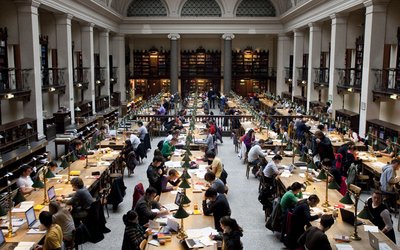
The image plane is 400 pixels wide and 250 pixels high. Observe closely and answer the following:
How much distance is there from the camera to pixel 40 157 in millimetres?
11109

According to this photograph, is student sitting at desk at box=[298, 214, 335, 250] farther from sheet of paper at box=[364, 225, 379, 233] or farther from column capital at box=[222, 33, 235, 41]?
column capital at box=[222, 33, 235, 41]

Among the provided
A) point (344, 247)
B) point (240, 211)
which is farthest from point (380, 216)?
point (240, 211)

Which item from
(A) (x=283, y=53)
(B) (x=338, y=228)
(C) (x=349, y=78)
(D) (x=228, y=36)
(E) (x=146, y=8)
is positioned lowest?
(B) (x=338, y=228)

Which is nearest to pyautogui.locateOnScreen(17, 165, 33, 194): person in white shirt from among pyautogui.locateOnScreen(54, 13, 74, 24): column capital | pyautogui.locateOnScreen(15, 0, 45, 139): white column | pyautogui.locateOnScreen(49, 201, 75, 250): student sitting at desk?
pyautogui.locateOnScreen(49, 201, 75, 250): student sitting at desk

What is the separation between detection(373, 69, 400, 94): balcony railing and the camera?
13.2 meters

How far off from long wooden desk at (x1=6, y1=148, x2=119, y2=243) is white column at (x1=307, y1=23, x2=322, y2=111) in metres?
12.5

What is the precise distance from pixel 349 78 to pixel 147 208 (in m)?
12.7

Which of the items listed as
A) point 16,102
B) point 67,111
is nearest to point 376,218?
point 16,102

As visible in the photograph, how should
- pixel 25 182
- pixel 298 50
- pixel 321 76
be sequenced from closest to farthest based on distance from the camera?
pixel 25 182
pixel 321 76
pixel 298 50


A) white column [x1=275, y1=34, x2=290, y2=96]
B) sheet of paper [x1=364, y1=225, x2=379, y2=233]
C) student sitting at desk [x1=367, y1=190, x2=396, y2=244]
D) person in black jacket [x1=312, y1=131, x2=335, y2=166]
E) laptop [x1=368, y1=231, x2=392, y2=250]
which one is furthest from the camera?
white column [x1=275, y1=34, x2=290, y2=96]

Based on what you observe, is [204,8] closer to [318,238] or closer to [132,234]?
[132,234]

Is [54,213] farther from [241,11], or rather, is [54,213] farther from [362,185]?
[241,11]

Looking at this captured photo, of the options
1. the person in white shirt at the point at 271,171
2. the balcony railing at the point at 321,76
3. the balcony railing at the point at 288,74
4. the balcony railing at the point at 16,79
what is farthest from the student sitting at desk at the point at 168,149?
the balcony railing at the point at 288,74

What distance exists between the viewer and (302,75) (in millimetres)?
23312
